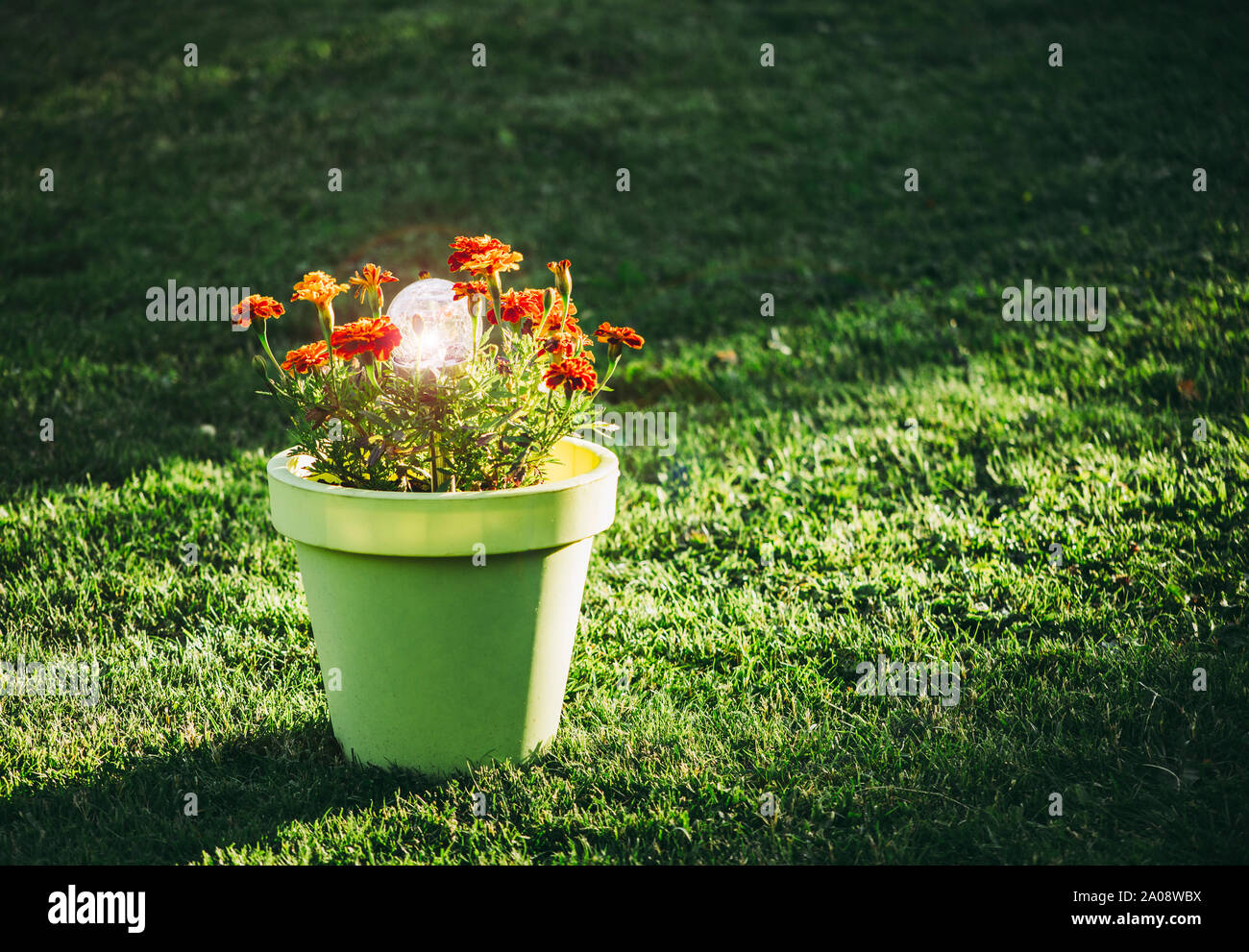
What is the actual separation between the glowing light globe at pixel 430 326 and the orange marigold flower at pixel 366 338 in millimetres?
143

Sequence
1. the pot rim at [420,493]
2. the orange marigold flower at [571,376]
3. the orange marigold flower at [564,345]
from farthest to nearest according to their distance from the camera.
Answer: the orange marigold flower at [564,345]
the orange marigold flower at [571,376]
the pot rim at [420,493]

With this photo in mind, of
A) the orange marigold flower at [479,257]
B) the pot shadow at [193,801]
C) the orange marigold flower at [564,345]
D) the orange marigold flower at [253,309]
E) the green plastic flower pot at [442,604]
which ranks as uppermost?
the orange marigold flower at [479,257]

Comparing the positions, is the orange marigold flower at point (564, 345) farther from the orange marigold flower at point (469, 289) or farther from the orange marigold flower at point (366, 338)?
the orange marigold flower at point (366, 338)

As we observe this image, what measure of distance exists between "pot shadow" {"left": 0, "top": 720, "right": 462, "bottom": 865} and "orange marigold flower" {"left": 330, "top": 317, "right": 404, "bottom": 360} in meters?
1.10

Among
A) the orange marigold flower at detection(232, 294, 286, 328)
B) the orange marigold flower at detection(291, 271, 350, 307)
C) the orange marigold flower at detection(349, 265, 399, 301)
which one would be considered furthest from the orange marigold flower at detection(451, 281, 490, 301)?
the orange marigold flower at detection(232, 294, 286, 328)

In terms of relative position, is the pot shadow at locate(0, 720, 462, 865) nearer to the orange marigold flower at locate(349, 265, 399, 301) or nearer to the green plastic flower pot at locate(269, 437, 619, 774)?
the green plastic flower pot at locate(269, 437, 619, 774)

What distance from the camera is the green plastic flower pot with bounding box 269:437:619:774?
2.35 meters

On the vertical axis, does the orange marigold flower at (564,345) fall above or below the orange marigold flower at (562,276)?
below

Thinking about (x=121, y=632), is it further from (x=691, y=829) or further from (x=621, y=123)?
(x=621, y=123)

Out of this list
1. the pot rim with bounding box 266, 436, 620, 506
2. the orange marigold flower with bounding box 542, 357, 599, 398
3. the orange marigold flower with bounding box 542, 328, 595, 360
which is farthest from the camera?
the orange marigold flower with bounding box 542, 328, 595, 360

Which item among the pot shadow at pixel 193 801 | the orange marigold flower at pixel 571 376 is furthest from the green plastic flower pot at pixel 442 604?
the orange marigold flower at pixel 571 376

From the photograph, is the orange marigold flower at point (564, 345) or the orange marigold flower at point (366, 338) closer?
the orange marigold flower at point (366, 338)

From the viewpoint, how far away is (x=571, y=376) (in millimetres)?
2426

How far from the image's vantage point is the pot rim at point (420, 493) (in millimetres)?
2316
